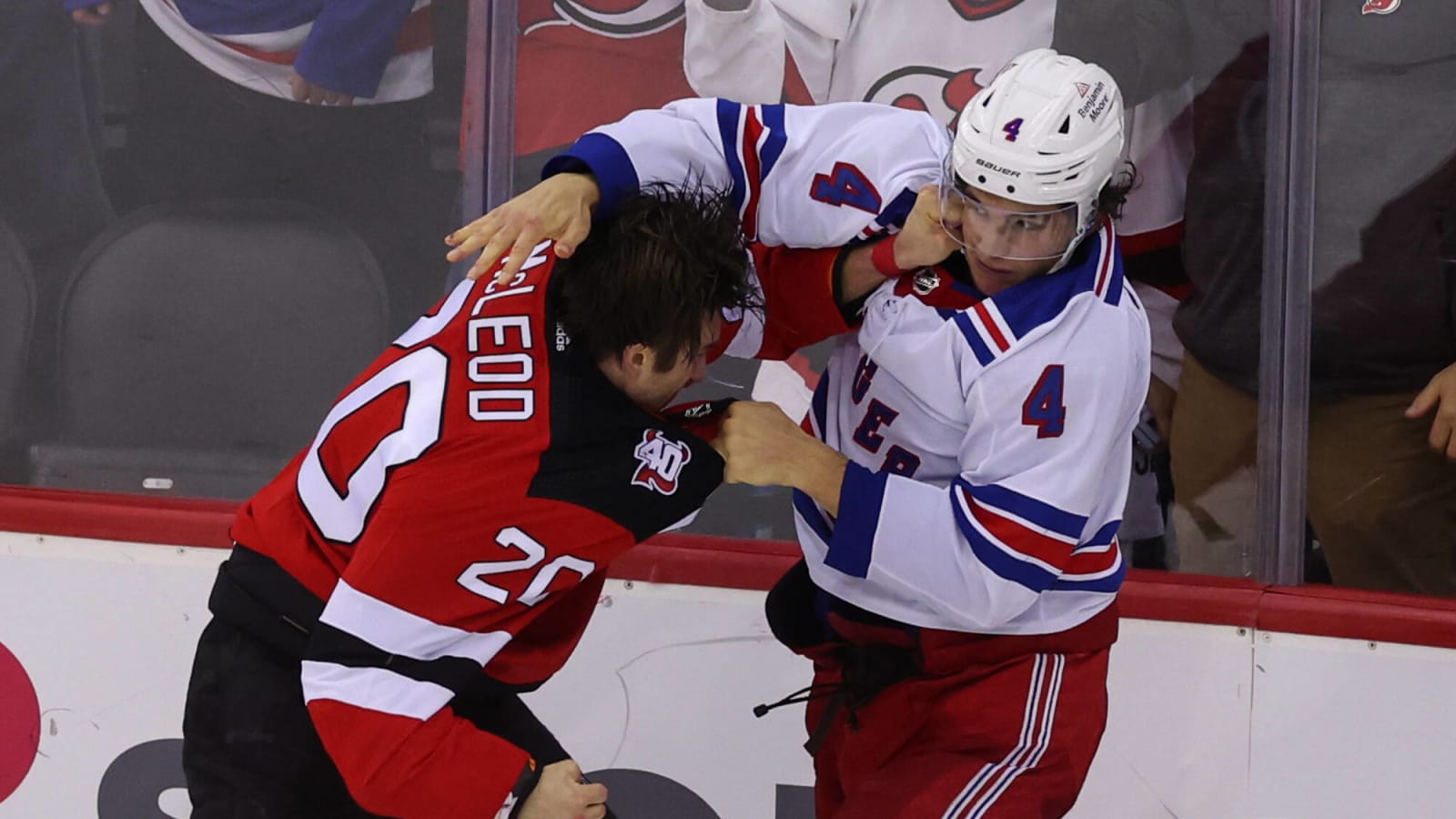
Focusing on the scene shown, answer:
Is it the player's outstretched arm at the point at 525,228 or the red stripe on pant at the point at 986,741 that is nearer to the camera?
the player's outstretched arm at the point at 525,228

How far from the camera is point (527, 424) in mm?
1429

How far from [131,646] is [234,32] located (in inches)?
39.0

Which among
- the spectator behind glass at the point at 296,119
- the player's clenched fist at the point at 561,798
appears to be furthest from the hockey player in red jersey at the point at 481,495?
the spectator behind glass at the point at 296,119

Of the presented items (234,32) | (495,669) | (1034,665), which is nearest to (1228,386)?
(1034,665)

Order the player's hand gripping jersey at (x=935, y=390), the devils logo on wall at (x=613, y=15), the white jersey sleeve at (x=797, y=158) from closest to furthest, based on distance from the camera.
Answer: the player's hand gripping jersey at (x=935, y=390) < the white jersey sleeve at (x=797, y=158) < the devils logo on wall at (x=613, y=15)

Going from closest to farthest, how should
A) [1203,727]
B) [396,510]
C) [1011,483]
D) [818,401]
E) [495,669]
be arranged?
[396,510] < [1011,483] < [495,669] < [818,401] < [1203,727]

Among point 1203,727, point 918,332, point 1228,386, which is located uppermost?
point 918,332

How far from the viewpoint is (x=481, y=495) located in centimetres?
142

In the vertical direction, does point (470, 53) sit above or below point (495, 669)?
above

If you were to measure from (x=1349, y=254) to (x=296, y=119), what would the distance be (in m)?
1.61

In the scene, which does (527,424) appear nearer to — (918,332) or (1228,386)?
(918,332)

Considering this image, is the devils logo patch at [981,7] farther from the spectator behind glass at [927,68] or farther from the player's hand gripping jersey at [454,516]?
the player's hand gripping jersey at [454,516]

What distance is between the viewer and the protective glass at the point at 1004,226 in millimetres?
1485

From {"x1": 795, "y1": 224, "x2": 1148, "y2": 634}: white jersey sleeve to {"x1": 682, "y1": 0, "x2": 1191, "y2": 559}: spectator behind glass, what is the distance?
1.80ft
